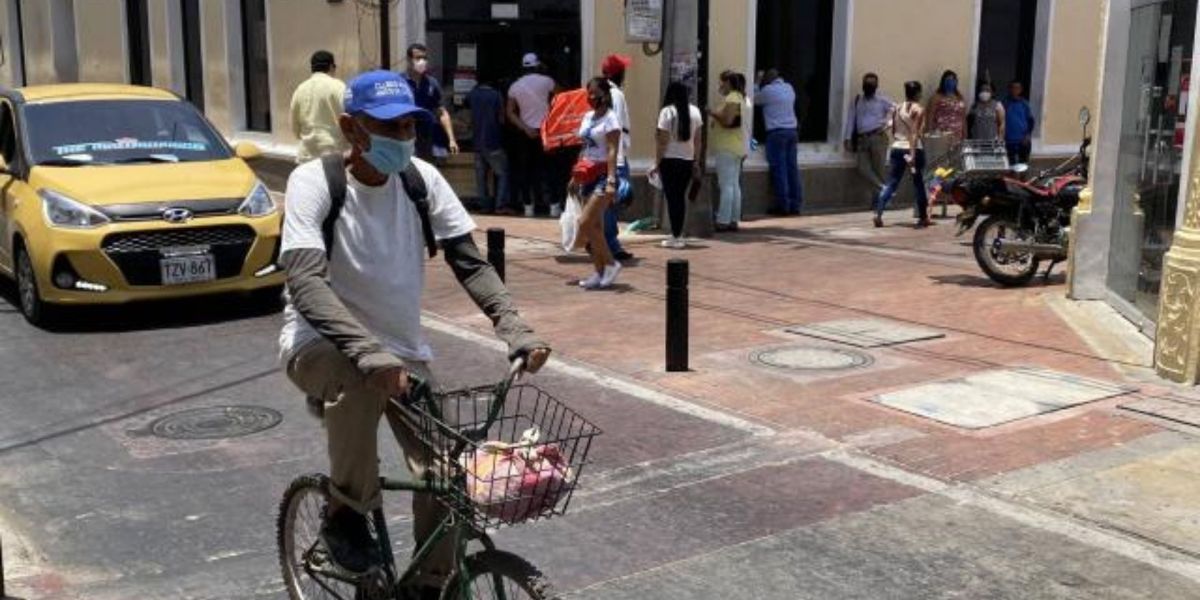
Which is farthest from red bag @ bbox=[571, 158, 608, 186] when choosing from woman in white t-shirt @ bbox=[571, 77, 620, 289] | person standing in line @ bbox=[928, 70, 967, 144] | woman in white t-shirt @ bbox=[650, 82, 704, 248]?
person standing in line @ bbox=[928, 70, 967, 144]

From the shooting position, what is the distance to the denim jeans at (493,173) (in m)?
15.1

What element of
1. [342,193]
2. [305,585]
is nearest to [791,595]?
[305,585]

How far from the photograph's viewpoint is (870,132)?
16.6 meters

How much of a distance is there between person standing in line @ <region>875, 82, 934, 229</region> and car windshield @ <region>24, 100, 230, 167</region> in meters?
8.16

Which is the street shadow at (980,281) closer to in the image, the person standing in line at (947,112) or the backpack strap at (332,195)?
the person standing in line at (947,112)

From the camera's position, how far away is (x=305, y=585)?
13.8 ft

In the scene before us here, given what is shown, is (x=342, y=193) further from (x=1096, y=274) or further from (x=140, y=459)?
(x=1096, y=274)

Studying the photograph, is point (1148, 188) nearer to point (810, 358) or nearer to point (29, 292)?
point (810, 358)

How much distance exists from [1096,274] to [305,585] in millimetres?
7574

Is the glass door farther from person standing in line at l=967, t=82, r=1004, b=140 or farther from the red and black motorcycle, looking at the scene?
person standing in line at l=967, t=82, r=1004, b=140

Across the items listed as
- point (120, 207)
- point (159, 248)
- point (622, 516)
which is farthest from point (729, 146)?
point (622, 516)

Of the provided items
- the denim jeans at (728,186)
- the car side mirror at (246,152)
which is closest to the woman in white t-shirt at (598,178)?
the car side mirror at (246,152)

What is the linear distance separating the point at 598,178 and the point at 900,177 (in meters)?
5.92

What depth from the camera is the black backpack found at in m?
3.55
